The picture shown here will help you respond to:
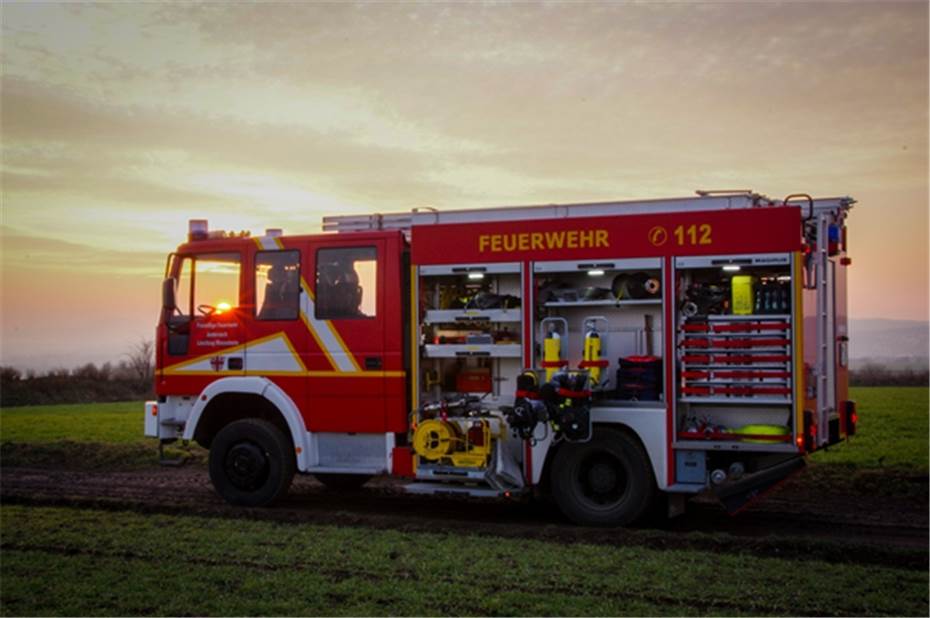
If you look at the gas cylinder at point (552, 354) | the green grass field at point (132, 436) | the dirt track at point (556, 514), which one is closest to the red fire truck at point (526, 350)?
the gas cylinder at point (552, 354)

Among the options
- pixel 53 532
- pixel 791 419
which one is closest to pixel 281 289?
pixel 53 532

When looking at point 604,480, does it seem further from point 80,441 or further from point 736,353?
point 80,441

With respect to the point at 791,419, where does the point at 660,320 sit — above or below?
above

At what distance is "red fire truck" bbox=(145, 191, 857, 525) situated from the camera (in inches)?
414

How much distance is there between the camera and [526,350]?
37.5 ft

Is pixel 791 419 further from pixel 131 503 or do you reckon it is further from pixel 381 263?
pixel 131 503

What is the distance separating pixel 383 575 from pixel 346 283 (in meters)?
4.45

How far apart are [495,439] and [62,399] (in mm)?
26595

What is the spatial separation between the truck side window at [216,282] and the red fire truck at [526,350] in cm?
3

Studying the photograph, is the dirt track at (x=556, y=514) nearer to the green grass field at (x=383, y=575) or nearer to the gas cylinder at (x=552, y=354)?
the green grass field at (x=383, y=575)

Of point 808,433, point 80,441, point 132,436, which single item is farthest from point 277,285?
point 132,436

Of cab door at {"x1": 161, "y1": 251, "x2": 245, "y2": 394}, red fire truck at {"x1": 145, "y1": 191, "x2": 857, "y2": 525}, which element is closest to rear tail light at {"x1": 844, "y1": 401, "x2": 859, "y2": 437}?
red fire truck at {"x1": 145, "y1": 191, "x2": 857, "y2": 525}

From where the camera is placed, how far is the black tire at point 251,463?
1262cm

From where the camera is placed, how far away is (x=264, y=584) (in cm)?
868
